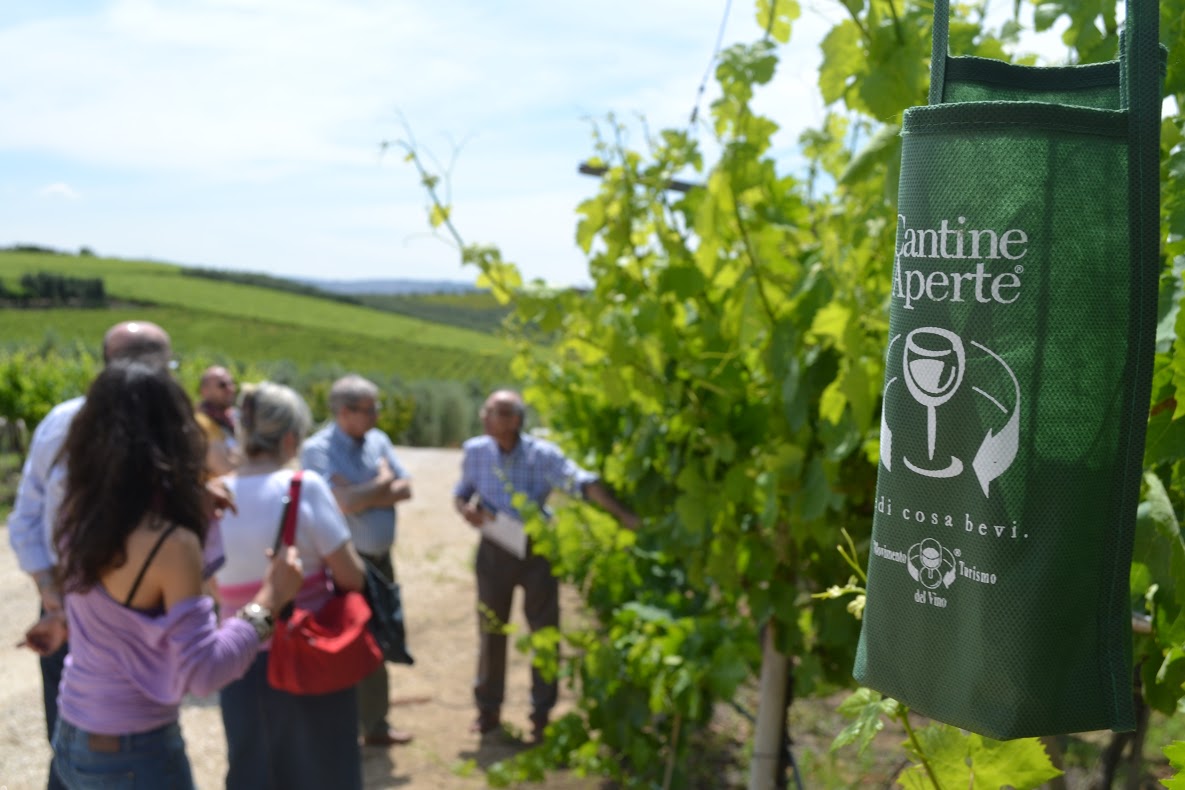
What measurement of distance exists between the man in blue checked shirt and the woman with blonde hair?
7.16ft

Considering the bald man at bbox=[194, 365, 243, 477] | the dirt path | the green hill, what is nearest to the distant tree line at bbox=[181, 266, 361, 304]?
the green hill

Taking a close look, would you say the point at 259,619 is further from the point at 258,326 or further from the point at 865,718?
the point at 258,326

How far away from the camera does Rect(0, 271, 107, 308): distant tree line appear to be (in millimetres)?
49656

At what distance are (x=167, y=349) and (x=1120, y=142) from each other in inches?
132

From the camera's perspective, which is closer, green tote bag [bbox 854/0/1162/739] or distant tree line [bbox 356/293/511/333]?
green tote bag [bbox 854/0/1162/739]

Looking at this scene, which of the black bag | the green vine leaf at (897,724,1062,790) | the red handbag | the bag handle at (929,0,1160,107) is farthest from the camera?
the black bag

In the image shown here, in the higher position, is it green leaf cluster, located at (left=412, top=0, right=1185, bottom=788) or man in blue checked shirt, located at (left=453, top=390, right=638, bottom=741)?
green leaf cluster, located at (left=412, top=0, right=1185, bottom=788)

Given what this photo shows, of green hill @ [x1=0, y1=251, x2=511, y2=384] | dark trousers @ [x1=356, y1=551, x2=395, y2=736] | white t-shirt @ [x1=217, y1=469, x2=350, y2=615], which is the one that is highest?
green hill @ [x1=0, y1=251, x2=511, y2=384]

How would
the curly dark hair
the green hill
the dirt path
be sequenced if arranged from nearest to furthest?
the curly dark hair < the dirt path < the green hill

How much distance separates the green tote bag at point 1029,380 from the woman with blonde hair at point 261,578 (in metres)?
2.82

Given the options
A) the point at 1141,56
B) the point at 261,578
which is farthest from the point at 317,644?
the point at 1141,56

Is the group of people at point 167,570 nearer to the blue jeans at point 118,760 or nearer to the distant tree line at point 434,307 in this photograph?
the blue jeans at point 118,760

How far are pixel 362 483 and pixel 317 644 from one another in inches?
91.6

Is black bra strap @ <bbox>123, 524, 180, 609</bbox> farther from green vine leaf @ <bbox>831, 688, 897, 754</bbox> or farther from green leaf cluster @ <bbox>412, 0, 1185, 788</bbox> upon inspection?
green vine leaf @ <bbox>831, 688, 897, 754</bbox>
